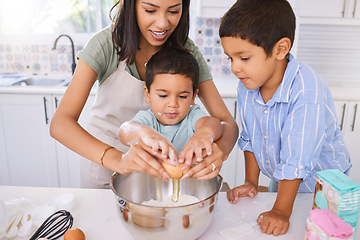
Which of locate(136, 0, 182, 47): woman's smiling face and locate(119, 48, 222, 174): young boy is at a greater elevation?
locate(136, 0, 182, 47): woman's smiling face

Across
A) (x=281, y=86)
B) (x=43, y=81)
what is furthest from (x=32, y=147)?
(x=281, y=86)

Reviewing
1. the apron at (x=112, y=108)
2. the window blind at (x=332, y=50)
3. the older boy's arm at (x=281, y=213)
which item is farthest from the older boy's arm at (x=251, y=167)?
the window blind at (x=332, y=50)

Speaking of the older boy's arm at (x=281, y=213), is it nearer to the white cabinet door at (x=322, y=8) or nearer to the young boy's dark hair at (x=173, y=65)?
the young boy's dark hair at (x=173, y=65)

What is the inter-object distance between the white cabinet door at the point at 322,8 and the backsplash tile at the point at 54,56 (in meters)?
0.72

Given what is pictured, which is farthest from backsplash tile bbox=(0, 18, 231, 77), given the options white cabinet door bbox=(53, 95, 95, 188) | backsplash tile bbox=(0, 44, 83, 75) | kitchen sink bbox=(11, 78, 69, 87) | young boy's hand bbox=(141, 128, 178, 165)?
young boy's hand bbox=(141, 128, 178, 165)

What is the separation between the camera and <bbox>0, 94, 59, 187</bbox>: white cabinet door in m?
2.35

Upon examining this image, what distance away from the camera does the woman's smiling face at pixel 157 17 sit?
1.07 meters

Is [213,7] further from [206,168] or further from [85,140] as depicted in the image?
[206,168]

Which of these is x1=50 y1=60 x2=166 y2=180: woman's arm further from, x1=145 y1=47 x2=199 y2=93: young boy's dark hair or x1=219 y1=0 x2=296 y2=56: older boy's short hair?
x1=219 y1=0 x2=296 y2=56: older boy's short hair

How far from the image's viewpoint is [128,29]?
1179 millimetres

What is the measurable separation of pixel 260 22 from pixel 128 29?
457 millimetres

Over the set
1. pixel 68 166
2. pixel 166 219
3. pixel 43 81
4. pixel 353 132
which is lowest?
pixel 68 166

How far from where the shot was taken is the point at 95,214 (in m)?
0.95

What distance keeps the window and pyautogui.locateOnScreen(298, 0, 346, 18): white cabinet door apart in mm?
1530
